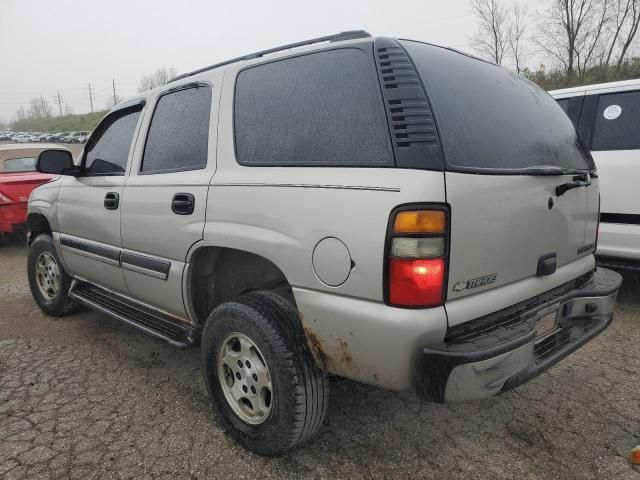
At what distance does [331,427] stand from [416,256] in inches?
47.6

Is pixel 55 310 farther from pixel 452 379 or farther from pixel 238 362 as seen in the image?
pixel 452 379

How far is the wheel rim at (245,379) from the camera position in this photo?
83.4 inches

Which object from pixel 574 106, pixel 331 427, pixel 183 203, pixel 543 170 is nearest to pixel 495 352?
pixel 543 170

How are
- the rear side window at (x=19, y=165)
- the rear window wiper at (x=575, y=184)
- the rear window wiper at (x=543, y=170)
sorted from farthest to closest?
the rear side window at (x=19, y=165) → the rear window wiper at (x=575, y=184) → the rear window wiper at (x=543, y=170)

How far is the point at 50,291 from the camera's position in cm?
418

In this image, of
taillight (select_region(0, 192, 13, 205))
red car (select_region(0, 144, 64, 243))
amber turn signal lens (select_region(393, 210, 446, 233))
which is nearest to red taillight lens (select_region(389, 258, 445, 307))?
amber turn signal lens (select_region(393, 210, 446, 233))

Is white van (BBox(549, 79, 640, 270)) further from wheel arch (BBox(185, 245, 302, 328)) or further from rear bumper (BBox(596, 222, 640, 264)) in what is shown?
wheel arch (BBox(185, 245, 302, 328))

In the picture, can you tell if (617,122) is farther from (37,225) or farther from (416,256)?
(37,225)

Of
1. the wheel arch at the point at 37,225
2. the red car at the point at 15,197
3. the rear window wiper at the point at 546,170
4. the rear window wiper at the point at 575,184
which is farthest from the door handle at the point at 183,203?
the red car at the point at 15,197

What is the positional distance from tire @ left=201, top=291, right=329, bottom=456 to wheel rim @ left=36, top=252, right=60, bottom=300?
8.01 ft

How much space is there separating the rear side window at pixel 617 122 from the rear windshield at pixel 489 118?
1.83 meters

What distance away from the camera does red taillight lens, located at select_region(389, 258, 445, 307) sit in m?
1.65

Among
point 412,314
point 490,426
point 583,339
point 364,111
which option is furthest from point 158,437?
point 583,339

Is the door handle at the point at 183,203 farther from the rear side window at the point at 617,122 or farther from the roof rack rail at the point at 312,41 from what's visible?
the rear side window at the point at 617,122
